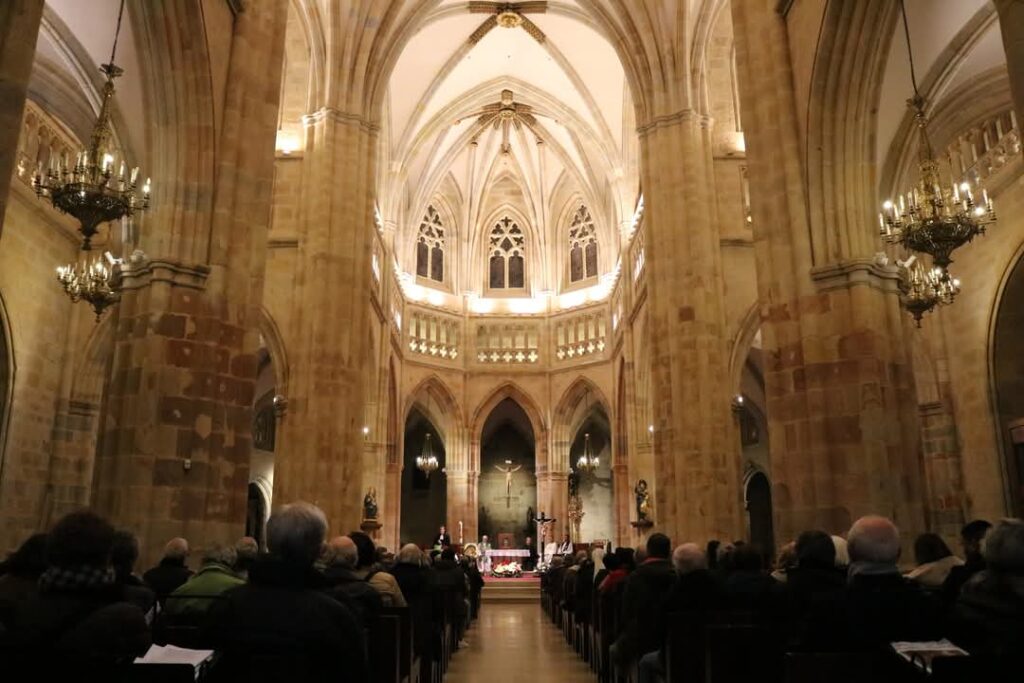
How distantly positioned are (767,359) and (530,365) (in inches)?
935

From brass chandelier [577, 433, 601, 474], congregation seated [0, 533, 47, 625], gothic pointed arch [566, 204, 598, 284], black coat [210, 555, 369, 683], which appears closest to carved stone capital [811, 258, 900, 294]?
black coat [210, 555, 369, 683]

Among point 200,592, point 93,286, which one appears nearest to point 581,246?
point 93,286

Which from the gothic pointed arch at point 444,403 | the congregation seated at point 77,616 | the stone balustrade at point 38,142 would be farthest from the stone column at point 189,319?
the gothic pointed arch at point 444,403

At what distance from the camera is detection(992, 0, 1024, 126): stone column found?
5332mm

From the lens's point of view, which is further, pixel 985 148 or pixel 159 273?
pixel 985 148

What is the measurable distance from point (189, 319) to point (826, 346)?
23.3 ft

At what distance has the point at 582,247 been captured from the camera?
113 feet

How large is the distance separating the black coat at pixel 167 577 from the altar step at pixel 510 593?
17.9 m

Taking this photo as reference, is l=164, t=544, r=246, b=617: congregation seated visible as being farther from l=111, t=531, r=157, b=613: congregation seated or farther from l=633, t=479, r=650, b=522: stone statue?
l=633, t=479, r=650, b=522: stone statue

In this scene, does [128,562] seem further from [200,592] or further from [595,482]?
[595,482]

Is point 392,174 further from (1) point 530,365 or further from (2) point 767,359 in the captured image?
(2) point 767,359

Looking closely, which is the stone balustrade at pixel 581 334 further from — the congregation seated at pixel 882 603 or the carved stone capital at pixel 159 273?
the congregation seated at pixel 882 603

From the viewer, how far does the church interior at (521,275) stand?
9.08m

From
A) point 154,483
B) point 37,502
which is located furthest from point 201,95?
point 37,502
